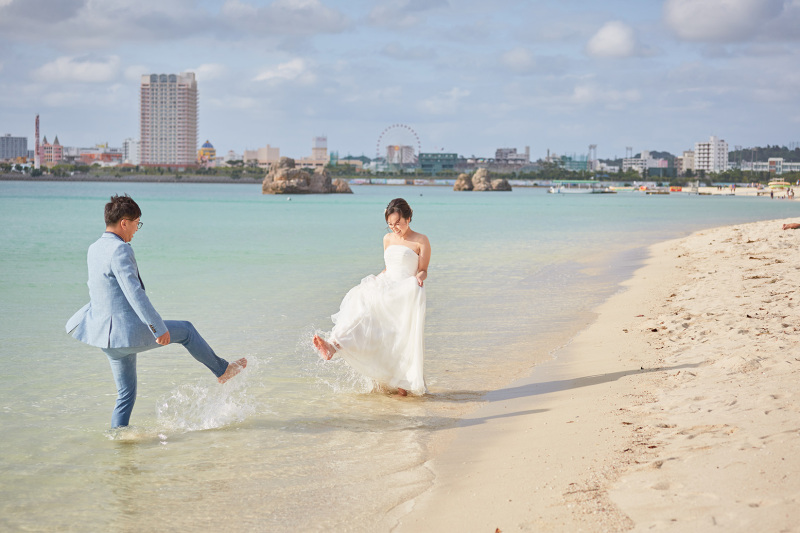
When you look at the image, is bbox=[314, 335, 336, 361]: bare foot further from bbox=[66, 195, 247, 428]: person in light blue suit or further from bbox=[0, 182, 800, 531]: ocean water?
bbox=[66, 195, 247, 428]: person in light blue suit

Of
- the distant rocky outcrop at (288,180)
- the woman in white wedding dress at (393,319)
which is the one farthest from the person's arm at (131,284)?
the distant rocky outcrop at (288,180)

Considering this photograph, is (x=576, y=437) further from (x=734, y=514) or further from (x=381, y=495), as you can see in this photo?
(x=734, y=514)

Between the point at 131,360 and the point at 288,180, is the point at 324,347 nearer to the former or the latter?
the point at 131,360

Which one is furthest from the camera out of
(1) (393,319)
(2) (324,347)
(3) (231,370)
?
(1) (393,319)

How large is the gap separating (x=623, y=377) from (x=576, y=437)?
2.18 meters

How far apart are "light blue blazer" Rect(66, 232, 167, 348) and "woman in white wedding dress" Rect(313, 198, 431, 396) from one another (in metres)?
2.14

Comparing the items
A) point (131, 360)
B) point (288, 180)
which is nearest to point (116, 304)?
point (131, 360)

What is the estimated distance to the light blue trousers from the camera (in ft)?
18.9

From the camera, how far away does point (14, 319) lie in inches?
488

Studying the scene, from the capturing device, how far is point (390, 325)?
7.45 metres

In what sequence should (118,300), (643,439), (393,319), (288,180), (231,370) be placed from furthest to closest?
1. (288,180)
2. (393,319)
3. (231,370)
4. (118,300)
5. (643,439)

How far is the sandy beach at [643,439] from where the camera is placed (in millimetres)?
4055

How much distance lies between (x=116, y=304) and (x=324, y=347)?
2095mm

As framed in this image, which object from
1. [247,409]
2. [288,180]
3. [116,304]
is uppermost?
[288,180]
